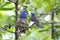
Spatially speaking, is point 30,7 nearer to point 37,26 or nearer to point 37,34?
point 37,26

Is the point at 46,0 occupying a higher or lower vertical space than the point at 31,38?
higher

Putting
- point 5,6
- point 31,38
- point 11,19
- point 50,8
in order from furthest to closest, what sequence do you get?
point 5,6 → point 50,8 → point 11,19 → point 31,38

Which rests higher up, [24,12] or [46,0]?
[46,0]

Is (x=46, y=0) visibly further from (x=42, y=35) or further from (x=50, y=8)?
(x=42, y=35)

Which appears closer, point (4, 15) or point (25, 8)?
point (4, 15)

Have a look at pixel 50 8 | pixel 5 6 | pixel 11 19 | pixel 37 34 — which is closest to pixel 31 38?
pixel 37 34

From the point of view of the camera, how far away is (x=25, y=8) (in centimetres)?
136

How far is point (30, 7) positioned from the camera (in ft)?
4.30

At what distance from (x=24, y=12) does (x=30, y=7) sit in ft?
0.17

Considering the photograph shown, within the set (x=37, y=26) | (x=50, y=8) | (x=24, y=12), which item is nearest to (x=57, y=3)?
(x=50, y=8)

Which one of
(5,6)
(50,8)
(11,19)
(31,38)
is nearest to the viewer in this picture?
(31,38)

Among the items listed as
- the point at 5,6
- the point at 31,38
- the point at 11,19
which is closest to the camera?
the point at 31,38

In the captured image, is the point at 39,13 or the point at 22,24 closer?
the point at 22,24

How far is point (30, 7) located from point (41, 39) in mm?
406
